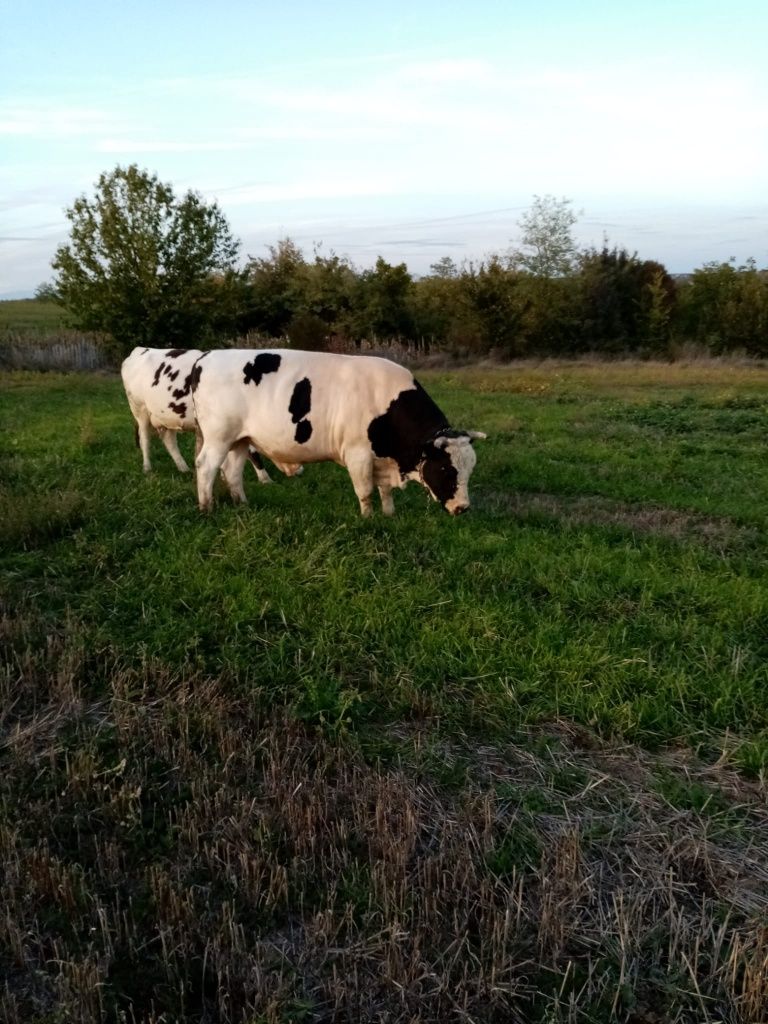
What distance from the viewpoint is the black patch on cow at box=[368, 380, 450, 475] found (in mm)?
7477

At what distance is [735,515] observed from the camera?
7734 mm

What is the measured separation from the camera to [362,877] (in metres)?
2.92

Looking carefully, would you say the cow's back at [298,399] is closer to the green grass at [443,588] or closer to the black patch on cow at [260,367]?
the black patch on cow at [260,367]

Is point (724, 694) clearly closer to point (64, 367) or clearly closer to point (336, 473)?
point (336, 473)

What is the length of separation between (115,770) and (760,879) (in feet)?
9.15

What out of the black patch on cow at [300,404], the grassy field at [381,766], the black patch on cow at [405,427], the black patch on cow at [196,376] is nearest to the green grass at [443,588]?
the grassy field at [381,766]

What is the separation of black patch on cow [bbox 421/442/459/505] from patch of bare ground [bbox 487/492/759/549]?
81 centimetres

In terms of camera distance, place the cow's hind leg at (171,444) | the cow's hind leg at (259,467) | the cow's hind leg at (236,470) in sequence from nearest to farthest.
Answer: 1. the cow's hind leg at (236,470)
2. the cow's hind leg at (259,467)
3. the cow's hind leg at (171,444)

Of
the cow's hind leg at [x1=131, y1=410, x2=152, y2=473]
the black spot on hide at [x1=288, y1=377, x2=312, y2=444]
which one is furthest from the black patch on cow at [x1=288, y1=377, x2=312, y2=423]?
the cow's hind leg at [x1=131, y1=410, x2=152, y2=473]

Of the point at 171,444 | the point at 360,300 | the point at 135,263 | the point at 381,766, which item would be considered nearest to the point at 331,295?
the point at 360,300

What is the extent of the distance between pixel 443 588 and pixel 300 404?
2900 mm

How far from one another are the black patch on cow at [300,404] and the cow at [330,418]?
0.03ft

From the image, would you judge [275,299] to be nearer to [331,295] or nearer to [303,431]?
[331,295]

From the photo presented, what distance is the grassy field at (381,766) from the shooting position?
2498 mm
